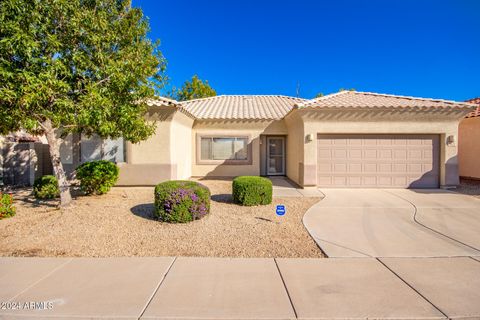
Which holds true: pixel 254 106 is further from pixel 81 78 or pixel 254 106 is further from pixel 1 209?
pixel 1 209

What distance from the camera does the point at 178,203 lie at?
20.4 ft

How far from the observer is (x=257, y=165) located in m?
14.4

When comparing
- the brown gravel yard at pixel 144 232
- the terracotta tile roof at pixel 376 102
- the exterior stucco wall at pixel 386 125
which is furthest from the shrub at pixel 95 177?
the terracotta tile roof at pixel 376 102

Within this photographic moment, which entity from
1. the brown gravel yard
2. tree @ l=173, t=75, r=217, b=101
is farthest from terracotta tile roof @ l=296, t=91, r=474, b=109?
tree @ l=173, t=75, r=217, b=101

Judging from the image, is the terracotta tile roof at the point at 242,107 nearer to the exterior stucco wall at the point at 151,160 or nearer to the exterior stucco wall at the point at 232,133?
the exterior stucco wall at the point at 232,133

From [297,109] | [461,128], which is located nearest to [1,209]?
[297,109]

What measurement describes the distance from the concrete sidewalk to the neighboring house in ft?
39.4

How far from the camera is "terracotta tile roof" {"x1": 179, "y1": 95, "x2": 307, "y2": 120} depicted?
1445cm

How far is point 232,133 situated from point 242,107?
329 centimetres

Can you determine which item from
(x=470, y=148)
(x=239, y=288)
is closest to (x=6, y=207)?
(x=239, y=288)

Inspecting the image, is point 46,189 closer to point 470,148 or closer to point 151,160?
point 151,160

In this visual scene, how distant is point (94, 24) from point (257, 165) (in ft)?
32.6

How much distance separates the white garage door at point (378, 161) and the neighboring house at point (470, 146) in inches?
152

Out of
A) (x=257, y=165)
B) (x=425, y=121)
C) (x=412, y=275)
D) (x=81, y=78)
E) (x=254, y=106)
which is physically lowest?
(x=412, y=275)
